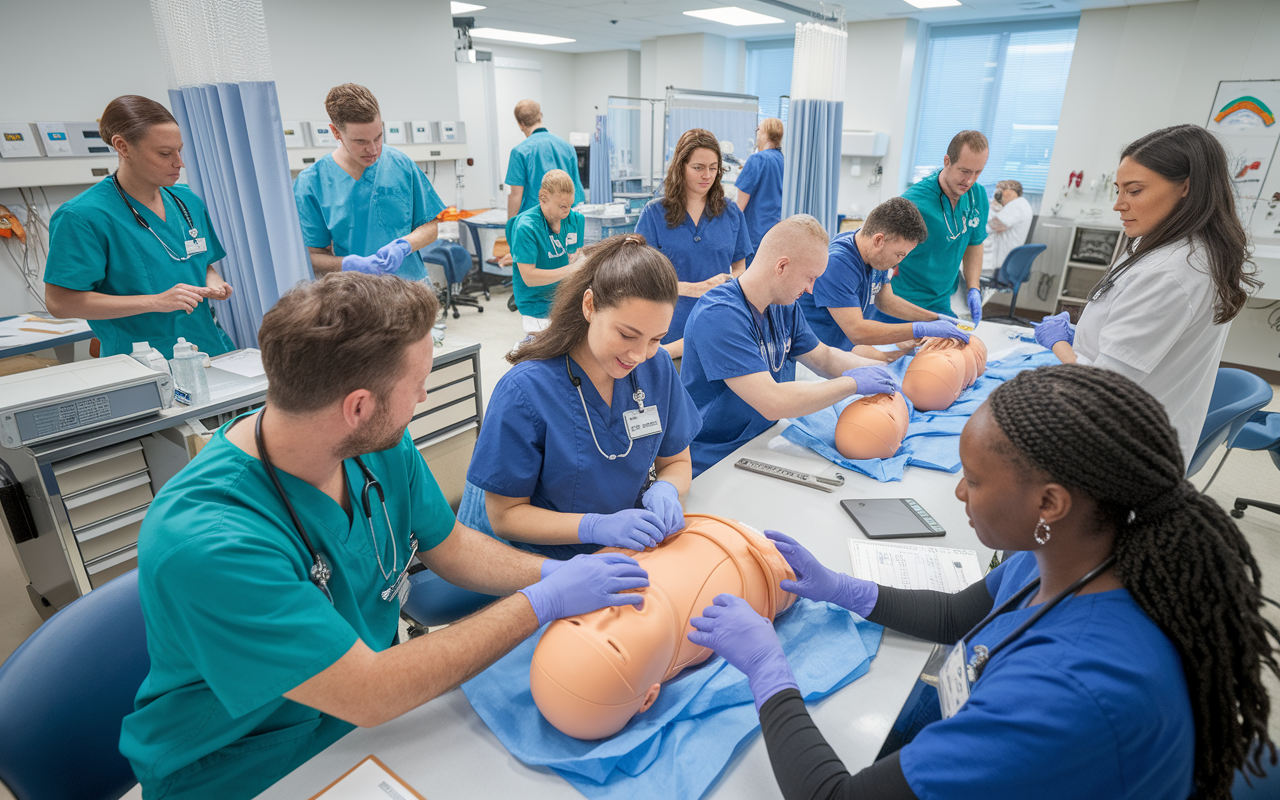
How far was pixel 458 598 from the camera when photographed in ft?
5.10

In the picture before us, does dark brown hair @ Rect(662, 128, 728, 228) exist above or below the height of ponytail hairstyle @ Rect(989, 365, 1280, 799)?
above

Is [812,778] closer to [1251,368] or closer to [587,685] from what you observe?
[587,685]

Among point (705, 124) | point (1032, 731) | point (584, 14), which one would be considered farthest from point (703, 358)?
point (584, 14)

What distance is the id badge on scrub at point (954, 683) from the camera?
95cm

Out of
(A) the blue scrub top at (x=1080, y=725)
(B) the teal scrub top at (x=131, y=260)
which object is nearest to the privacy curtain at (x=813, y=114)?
(B) the teal scrub top at (x=131, y=260)

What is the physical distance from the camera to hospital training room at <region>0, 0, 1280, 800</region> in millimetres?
819

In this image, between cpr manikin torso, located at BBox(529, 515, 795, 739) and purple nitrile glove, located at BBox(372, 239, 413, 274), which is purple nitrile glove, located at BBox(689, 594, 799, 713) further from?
purple nitrile glove, located at BBox(372, 239, 413, 274)

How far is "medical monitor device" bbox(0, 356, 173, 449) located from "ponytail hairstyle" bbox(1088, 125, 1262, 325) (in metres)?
2.96

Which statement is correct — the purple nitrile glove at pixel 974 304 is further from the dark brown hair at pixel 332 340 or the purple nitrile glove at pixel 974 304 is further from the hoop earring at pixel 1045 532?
the dark brown hair at pixel 332 340

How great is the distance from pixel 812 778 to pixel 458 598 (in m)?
0.94

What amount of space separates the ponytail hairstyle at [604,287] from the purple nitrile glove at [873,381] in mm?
889

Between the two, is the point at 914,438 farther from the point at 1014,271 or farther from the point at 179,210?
the point at 1014,271

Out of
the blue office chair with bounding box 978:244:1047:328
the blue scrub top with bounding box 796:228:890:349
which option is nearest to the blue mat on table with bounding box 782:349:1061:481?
the blue scrub top with bounding box 796:228:890:349

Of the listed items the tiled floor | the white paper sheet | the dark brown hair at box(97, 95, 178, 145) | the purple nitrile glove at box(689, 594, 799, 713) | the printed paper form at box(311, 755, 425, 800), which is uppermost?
the dark brown hair at box(97, 95, 178, 145)
